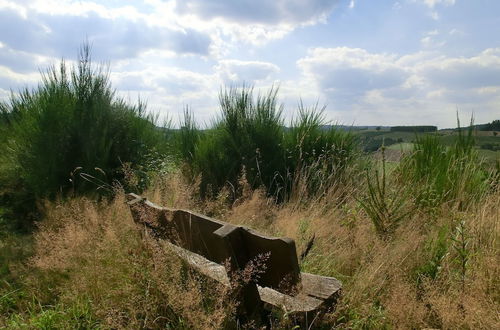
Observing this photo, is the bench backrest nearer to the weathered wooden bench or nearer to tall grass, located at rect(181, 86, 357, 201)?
the weathered wooden bench

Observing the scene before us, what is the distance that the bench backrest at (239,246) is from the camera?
1959 millimetres

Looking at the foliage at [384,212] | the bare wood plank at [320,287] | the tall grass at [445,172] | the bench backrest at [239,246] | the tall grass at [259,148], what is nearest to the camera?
the bench backrest at [239,246]

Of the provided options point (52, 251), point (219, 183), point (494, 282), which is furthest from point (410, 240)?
point (219, 183)

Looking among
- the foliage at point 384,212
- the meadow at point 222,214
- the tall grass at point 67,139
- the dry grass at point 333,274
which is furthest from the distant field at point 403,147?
the tall grass at point 67,139

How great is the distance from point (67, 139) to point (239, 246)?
4.87m

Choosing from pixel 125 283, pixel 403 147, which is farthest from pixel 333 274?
pixel 403 147

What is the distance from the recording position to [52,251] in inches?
123

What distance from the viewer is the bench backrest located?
1.96 meters

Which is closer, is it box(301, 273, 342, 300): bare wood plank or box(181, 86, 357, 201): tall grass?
box(301, 273, 342, 300): bare wood plank

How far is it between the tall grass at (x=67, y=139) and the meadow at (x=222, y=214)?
0.02 meters

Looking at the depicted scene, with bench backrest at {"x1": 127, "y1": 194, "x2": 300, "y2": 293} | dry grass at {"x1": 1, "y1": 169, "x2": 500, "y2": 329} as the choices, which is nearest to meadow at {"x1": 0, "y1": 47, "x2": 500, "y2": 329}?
dry grass at {"x1": 1, "y1": 169, "x2": 500, "y2": 329}

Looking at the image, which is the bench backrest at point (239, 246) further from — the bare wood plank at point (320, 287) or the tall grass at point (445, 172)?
the tall grass at point (445, 172)

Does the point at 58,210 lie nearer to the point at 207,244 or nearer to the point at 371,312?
the point at 207,244

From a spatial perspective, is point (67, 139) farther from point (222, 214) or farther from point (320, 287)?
point (320, 287)
